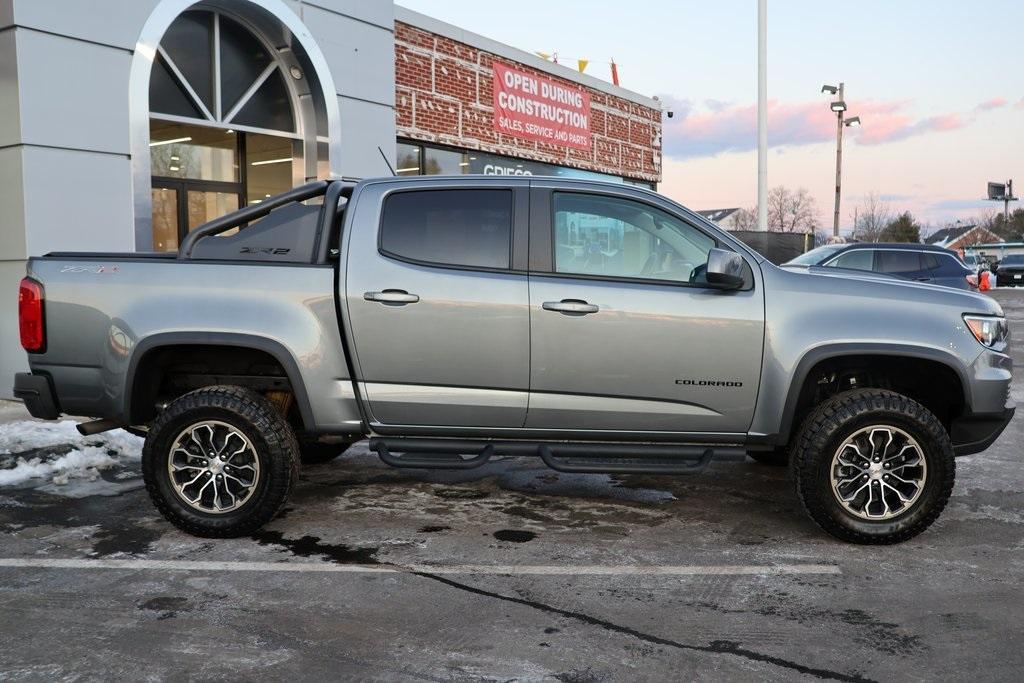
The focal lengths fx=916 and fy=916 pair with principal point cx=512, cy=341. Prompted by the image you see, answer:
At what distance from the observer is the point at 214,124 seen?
11664 millimetres

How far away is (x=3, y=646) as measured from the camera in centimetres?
361

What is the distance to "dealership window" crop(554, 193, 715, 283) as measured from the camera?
5.14 meters

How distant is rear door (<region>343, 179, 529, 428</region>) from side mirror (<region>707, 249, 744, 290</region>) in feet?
3.32

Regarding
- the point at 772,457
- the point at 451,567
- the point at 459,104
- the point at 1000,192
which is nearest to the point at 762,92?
the point at 459,104

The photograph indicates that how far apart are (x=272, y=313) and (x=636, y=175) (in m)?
19.1

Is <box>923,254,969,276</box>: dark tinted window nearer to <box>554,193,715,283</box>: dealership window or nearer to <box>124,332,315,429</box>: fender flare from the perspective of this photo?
<box>554,193,715,283</box>: dealership window

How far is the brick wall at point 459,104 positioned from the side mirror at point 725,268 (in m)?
10.8

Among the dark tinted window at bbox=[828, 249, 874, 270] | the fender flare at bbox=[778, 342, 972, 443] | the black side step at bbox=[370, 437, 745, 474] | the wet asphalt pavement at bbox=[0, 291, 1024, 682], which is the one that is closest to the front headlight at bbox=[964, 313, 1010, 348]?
the fender flare at bbox=[778, 342, 972, 443]

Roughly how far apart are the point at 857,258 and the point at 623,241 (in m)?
11.2

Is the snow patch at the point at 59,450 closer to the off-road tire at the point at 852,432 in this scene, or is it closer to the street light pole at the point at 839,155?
the off-road tire at the point at 852,432

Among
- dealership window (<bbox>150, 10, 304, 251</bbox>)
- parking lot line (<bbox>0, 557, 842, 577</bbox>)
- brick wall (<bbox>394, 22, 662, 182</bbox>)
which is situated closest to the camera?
parking lot line (<bbox>0, 557, 842, 577</bbox>)

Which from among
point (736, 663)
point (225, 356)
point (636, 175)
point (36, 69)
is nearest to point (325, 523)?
point (225, 356)

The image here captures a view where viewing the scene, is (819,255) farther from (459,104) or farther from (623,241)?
(623,241)

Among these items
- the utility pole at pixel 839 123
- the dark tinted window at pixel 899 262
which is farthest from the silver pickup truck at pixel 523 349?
the utility pole at pixel 839 123
